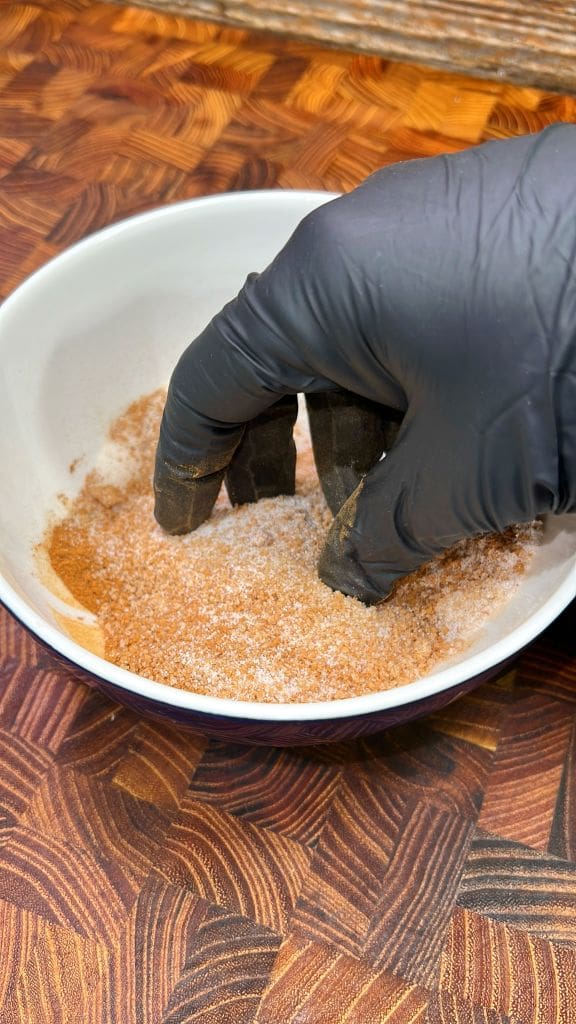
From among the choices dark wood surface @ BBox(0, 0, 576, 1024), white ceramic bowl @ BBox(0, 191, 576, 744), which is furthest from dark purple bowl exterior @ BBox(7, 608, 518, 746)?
dark wood surface @ BBox(0, 0, 576, 1024)

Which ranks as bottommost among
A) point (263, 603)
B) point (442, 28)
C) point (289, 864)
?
point (289, 864)

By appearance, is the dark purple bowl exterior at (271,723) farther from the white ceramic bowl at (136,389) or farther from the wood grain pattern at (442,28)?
the wood grain pattern at (442,28)

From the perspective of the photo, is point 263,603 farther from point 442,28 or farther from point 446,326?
point 442,28

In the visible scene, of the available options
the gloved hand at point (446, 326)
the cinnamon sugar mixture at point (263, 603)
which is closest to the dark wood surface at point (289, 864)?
the cinnamon sugar mixture at point (263, 603)

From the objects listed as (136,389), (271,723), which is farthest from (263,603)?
(136,389)

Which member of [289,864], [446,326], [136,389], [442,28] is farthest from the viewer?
[442,28]

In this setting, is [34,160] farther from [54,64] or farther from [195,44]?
[195,44]

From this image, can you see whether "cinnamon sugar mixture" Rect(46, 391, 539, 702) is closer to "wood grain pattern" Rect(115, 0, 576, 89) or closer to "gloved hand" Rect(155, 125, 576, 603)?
"gloved hand" Rect(155, 125, 576, 603)
